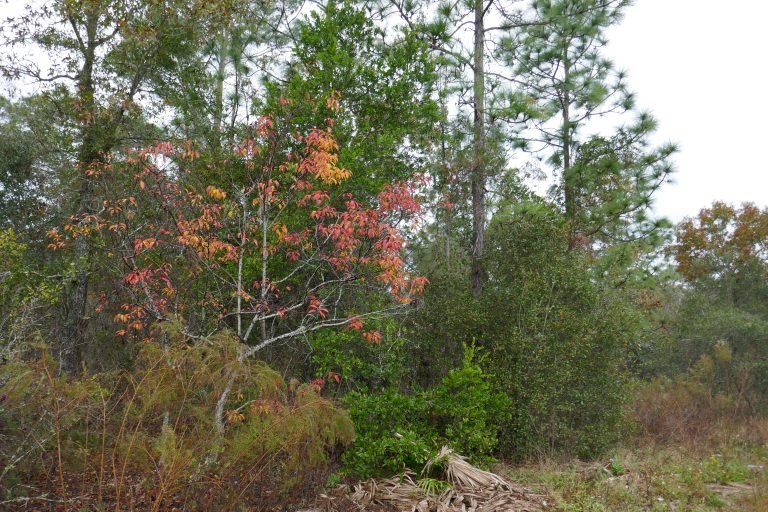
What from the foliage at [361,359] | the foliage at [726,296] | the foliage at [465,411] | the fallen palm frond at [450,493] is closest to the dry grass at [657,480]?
the fallen palm frond at [450,493]

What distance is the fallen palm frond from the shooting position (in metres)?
4.56

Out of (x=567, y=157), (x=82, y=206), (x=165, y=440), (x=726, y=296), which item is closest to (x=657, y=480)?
(x=165, y=440)

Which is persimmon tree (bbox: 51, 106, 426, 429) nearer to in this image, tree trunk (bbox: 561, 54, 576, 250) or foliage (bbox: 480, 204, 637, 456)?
foliage (bbox: 480, 204, 637, 456)

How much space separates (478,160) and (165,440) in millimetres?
6821

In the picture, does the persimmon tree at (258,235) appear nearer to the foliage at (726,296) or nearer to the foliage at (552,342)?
the foliage at (552,342)

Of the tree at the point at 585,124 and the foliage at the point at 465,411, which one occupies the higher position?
the tree at the point at 585,124

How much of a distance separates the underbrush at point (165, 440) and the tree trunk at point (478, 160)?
4.30 m

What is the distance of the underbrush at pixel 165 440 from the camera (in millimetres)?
3523

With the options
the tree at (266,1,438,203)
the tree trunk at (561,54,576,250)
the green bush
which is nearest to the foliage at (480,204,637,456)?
the green bush

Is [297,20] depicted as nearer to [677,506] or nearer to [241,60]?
[241,60]

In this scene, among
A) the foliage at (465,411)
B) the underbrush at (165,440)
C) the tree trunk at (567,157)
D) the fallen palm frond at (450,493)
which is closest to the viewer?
the underbrush at (165,440)

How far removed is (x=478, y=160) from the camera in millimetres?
8898

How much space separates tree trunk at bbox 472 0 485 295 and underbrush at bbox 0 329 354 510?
4301 mm

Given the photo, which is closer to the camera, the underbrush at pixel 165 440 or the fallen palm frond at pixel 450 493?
the underbrush at pixel 165 440
